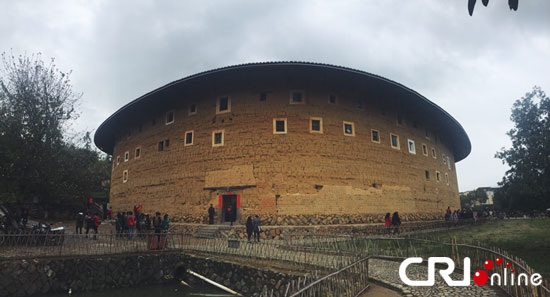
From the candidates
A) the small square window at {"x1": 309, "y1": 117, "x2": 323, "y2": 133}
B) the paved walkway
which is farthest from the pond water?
the small square window at {"x1": 309, "y1": 117, "x2": 323, "y2": 133}

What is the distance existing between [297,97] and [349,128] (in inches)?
135

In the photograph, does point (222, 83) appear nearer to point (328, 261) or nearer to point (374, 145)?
point (374, 145)

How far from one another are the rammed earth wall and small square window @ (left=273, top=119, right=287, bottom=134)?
8163 millimetres

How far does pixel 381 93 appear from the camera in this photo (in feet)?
64.5

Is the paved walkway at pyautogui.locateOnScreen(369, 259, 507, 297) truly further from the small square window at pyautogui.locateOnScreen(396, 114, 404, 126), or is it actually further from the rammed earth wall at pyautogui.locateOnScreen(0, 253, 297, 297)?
the small square window at pyautogui.locateOnScreen(396, 114, 404, 126)

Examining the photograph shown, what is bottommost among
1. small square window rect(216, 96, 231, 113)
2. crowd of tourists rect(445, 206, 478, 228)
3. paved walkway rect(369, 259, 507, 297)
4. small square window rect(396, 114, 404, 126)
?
paved walkway rect(369, 259, 507, 297)

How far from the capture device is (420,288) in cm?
634

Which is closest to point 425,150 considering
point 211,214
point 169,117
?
point 211,214

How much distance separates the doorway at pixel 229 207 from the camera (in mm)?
16703

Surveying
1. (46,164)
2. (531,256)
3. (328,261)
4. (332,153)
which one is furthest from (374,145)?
(46,164)

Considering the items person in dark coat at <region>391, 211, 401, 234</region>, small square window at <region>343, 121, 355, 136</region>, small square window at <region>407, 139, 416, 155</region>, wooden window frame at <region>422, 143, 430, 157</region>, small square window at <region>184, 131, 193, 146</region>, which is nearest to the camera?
person in dark coat at <region>391, 211, 401, 234</region>

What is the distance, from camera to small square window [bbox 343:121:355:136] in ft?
59.9

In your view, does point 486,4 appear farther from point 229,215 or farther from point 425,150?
point 425,150

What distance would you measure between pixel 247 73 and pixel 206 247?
32.9ft
